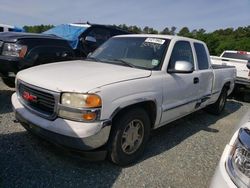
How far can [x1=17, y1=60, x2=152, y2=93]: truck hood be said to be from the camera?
9.65 feet

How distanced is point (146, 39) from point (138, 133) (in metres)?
1.55

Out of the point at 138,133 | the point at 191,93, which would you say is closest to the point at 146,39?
the point at 191,93

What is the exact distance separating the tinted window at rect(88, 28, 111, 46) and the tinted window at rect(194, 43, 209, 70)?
3.41 metres

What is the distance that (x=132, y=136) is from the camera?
11.4ft

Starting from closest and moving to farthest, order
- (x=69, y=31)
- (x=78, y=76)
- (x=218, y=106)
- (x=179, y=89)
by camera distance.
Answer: (x=78, y=76)
(x=179, y=89)
(x=218, y=106)
(x=69, y=31)

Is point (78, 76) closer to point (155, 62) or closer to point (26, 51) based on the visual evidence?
point (155, 62)

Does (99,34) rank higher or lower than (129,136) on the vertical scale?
higher

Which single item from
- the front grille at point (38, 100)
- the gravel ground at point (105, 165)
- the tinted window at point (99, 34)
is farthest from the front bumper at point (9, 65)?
the tinted window at point (99, 34)

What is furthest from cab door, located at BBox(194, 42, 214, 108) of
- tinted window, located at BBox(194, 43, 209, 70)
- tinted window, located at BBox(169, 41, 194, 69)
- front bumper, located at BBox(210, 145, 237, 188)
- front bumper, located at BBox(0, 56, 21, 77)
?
front bumper, located at BBox(0, 56, 21, 77)

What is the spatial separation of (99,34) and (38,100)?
203 inches

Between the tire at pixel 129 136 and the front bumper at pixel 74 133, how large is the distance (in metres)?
0.21

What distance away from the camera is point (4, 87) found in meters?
6.73

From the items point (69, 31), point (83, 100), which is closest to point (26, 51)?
point (83, 100)

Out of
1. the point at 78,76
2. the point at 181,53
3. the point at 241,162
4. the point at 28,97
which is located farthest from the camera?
the point at 181,53
